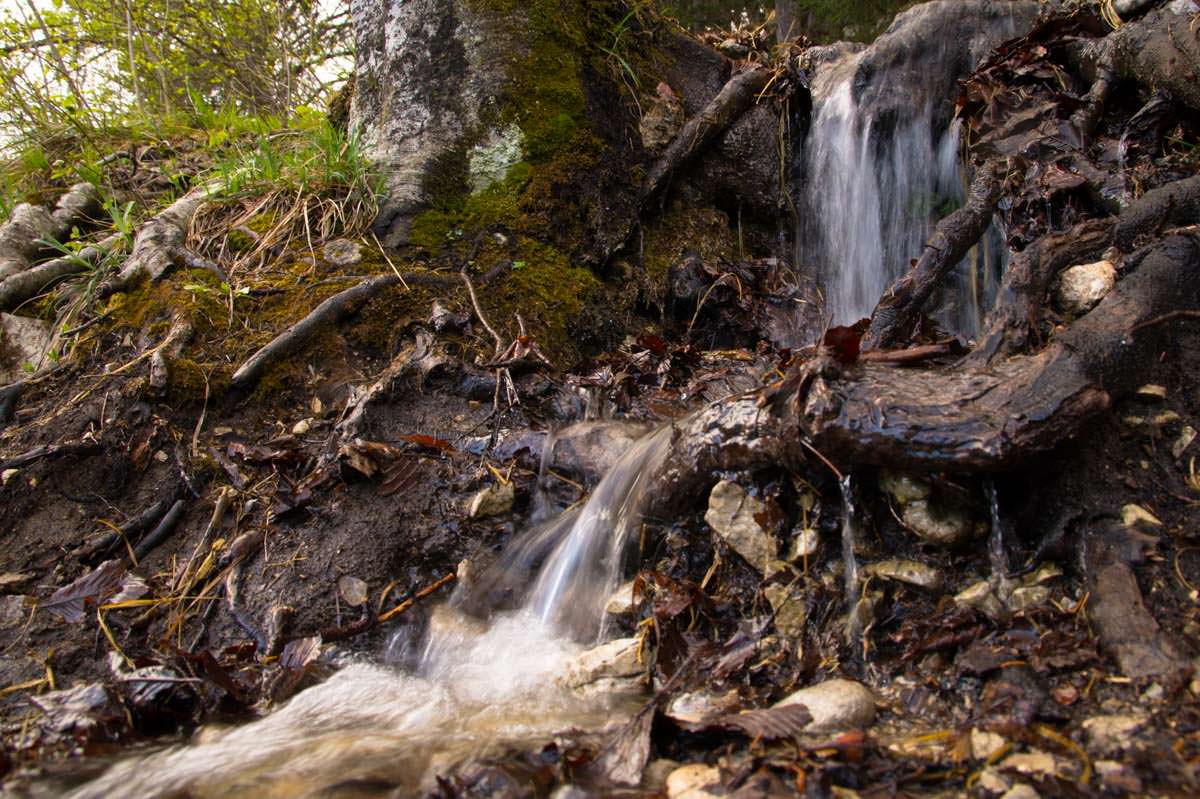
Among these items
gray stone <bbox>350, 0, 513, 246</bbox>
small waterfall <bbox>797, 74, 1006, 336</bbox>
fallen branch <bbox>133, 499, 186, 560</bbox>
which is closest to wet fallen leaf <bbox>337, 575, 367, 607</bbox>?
fallen branch <bbox>133, 499, 186, 560</bbox>

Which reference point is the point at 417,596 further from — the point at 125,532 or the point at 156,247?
the point at 156,247

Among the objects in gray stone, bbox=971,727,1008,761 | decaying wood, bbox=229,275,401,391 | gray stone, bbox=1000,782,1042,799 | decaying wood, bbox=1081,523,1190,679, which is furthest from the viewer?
decaying wood, bbox=229,275,401,391

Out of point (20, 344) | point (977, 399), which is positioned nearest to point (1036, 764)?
point (977, 399)

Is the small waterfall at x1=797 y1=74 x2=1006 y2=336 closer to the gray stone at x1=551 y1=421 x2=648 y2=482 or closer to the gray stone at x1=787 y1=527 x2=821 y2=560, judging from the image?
the gray stone at x1=551 y1=421 x2=648 y2=482

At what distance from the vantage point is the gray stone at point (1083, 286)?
2242 mm

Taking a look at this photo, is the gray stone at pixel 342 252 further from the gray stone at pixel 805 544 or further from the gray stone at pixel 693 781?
the gray stone at pixel 693 781

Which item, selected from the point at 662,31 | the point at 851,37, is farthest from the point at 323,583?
the point at 851,37

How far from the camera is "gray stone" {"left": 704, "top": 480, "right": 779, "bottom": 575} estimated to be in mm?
2234

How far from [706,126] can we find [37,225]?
3995 mm

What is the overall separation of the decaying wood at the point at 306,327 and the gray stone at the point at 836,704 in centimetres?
269

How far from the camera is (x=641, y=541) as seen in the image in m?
2.50

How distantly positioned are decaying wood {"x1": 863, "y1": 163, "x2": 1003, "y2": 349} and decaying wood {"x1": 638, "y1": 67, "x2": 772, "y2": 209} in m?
1.86

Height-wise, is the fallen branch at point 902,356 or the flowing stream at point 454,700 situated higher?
the fallen branch at point 902,356

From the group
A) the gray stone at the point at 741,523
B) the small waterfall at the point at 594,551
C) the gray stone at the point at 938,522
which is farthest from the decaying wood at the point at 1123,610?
the small waterfall at the point at 594,551
